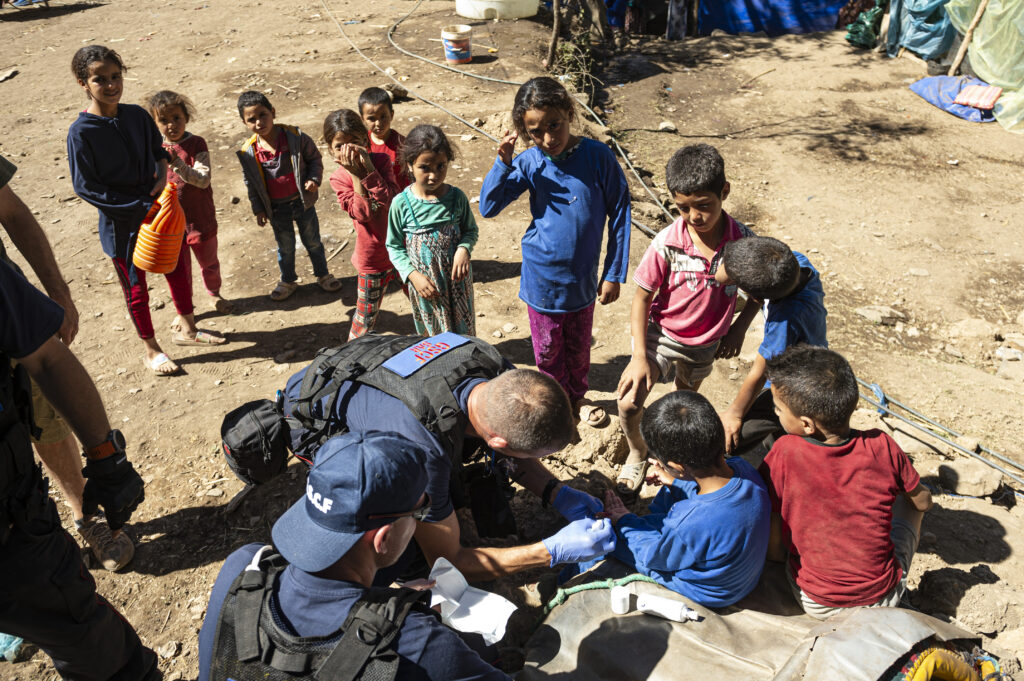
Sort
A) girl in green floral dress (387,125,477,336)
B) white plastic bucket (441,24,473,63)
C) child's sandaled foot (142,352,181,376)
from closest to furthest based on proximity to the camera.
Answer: girl in green floral dress (387,125,477,336) → child's sandaled foot (142,352,181,376) → white plastic bucket (441,24,473,63)

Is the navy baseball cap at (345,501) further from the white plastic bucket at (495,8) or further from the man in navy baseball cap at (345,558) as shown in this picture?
A: the white plastic bucket at (495,8)

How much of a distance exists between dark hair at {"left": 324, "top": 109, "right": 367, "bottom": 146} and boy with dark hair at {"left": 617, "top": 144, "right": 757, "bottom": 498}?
2.04 metres

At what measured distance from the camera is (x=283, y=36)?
10.8 m

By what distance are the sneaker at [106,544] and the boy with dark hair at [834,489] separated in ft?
9.28

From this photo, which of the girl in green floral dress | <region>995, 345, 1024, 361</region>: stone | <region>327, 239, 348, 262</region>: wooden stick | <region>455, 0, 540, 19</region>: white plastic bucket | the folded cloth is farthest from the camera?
<region>455, 0, 540, 19</region>: white plastic bucket

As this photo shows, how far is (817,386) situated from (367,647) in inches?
66.9

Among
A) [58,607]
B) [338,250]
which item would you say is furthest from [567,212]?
[338,250]

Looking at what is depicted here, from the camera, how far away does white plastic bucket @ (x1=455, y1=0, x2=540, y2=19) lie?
36.6 feet

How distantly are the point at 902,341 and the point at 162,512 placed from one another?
511 cm

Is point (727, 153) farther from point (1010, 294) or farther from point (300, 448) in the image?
point (300, 448)

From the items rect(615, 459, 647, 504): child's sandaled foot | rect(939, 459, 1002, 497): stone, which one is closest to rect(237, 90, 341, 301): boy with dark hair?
rect(615, 459, 647, 504): child's sandaled foot

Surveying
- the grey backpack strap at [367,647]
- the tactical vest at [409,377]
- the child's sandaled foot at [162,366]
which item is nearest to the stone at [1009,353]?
the tactical vest at [409,377]

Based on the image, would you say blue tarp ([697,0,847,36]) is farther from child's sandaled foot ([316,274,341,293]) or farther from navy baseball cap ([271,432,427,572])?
navy baseball cap ([271,432,427,572])

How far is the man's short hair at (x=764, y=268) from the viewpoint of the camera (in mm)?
2652
